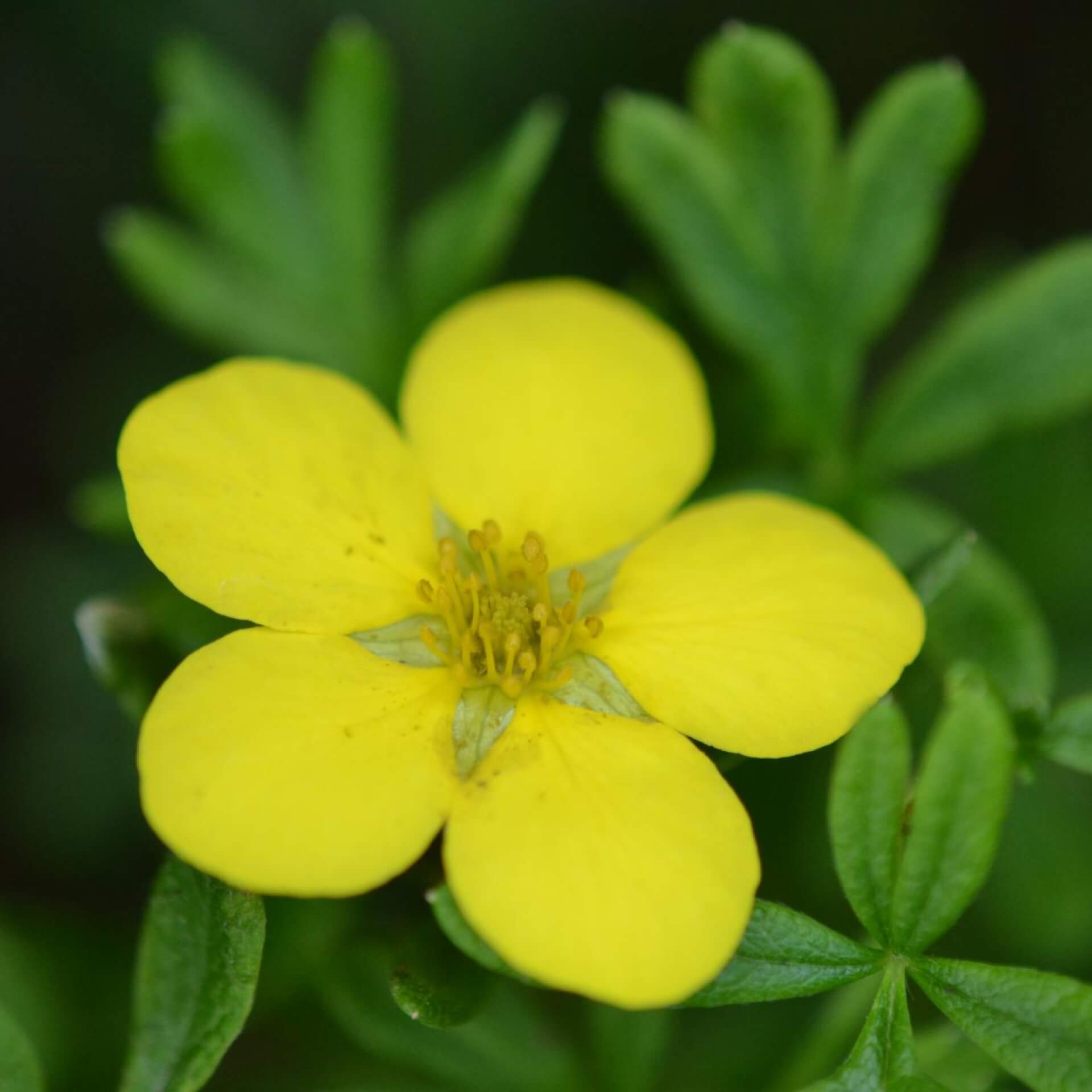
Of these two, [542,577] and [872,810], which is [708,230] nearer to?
[542,577]

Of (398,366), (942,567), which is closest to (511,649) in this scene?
(942,567)

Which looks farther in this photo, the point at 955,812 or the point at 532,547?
the point at 532,547

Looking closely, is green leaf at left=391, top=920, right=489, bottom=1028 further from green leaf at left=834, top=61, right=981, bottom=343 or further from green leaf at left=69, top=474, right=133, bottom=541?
green leaf at left=834, top=61, right=981, bottom=343

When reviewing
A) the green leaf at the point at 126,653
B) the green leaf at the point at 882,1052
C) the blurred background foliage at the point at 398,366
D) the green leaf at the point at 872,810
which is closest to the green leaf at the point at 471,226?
the blurred background foliage at the point at 398,366

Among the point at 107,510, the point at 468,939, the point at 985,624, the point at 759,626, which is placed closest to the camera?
the point at 468,939

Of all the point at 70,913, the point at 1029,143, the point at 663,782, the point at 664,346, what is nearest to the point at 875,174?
the point at 664,346

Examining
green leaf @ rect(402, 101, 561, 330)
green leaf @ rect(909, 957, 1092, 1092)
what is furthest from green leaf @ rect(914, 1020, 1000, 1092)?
green leaf @ rect(402, 101, 561, 330)
